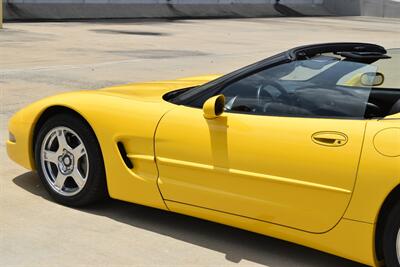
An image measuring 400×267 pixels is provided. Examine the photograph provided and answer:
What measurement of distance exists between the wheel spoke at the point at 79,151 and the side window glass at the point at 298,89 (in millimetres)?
1026

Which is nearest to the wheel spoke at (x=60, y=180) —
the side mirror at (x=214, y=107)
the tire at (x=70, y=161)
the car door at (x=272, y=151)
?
the tire at (x=70, y=161)

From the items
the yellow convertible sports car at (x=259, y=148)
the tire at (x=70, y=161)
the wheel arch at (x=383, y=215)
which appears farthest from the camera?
the tire at (x=70, y=161)

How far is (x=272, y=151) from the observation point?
3.38 meters

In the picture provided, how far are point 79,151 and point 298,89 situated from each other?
1481mm

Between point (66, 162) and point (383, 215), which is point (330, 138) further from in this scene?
point (66, 162)

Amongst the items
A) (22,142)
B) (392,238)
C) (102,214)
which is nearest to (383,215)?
(392,238)

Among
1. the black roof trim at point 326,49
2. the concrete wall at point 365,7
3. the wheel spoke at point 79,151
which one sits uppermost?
the black roof trim at point 326,49

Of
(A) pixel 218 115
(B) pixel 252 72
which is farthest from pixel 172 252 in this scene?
(B) pixel 252 72

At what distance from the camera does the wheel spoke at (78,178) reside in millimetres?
4164

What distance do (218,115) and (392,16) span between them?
142ft

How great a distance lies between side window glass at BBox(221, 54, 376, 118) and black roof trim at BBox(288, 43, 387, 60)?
51 mm

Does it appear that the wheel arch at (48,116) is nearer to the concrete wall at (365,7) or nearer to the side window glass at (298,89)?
the side window glass at (298,89)

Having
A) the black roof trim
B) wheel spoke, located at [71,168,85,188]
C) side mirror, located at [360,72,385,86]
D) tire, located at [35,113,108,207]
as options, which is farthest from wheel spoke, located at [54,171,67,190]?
side mirror, located at [360,72,385,86]

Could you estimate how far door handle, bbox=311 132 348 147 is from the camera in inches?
126
